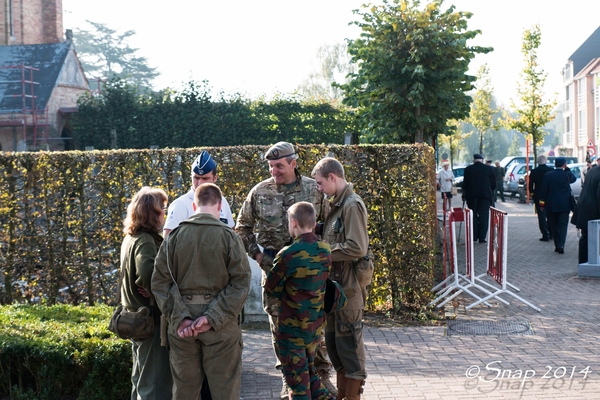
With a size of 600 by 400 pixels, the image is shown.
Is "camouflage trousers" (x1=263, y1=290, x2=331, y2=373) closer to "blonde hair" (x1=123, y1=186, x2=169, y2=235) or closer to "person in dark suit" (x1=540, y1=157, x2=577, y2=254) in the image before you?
"blonde hair" (x1=123, y1=186, x2=169, y2=235)

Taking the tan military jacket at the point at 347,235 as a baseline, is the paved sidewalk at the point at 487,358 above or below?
below

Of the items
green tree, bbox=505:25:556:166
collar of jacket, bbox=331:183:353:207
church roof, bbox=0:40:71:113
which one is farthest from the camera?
church roof, bbox=0:40:71:113

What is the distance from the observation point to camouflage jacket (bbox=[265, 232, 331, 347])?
4754mm

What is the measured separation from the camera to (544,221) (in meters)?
16.9

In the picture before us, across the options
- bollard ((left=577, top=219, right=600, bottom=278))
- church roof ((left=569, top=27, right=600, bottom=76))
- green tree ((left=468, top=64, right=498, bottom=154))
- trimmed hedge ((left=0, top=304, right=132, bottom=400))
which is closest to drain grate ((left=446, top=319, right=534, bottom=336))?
bollard ((left=577, top=219, right=600, bottom=278))

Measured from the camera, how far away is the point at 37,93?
41.2 metres

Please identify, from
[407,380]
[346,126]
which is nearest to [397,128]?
[407,380]

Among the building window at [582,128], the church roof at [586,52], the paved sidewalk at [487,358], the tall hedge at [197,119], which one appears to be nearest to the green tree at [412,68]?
the paved sidewalk at [487,358]

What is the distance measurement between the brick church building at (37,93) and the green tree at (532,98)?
23.0 m

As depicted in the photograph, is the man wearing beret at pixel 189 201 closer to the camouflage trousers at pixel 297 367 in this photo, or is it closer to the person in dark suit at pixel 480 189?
the camouflage trousers at pixel 297 367

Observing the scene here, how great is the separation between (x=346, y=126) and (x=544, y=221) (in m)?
17.3

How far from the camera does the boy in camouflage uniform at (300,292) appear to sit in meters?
4.76

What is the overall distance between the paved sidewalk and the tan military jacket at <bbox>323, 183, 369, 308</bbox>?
113cm

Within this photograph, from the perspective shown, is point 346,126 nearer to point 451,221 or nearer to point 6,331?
point 451,221
